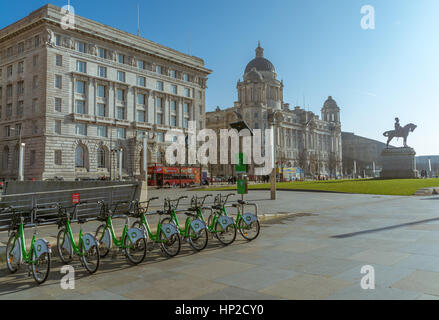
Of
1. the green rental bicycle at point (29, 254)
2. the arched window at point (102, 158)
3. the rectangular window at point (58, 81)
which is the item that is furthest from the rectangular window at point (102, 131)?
the green rental bicycle at point (29, 254)

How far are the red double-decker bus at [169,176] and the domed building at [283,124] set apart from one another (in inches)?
1402

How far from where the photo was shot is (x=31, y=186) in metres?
22.2

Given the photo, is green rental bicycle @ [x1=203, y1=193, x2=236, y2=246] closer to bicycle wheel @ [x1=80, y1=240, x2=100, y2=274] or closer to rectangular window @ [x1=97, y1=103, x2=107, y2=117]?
bicycle wheel @ [x1=80, y1=240, x2=100, y2=274]

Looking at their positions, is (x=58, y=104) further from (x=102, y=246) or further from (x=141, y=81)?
(x=102, y=246)

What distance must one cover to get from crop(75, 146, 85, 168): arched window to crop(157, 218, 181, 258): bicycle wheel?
158ft

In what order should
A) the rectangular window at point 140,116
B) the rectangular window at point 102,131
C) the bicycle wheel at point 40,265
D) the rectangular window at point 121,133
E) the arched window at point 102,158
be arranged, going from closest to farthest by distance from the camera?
1. the bicycle wheel at point 40,265
2. the arched window at point 102,158
3. the rectangular window at point 102,131
4. the rectangular window at point 121,133
5. the rectangular window at point 140,116

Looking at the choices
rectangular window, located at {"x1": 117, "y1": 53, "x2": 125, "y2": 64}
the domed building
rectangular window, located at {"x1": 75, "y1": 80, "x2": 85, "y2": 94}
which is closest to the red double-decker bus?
rectangular window, located at {"x1": 75, "y1": 80, "x2": 85, "y2": 94}

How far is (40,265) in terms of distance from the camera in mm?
6312

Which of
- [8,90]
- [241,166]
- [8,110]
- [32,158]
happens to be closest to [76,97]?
[32,158]

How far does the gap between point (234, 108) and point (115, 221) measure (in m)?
95.5

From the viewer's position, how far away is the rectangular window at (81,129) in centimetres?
5259

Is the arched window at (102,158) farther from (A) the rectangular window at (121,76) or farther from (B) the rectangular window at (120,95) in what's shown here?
(A) the rectangular window at (121,76)

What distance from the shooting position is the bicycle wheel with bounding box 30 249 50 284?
20.4 feet
